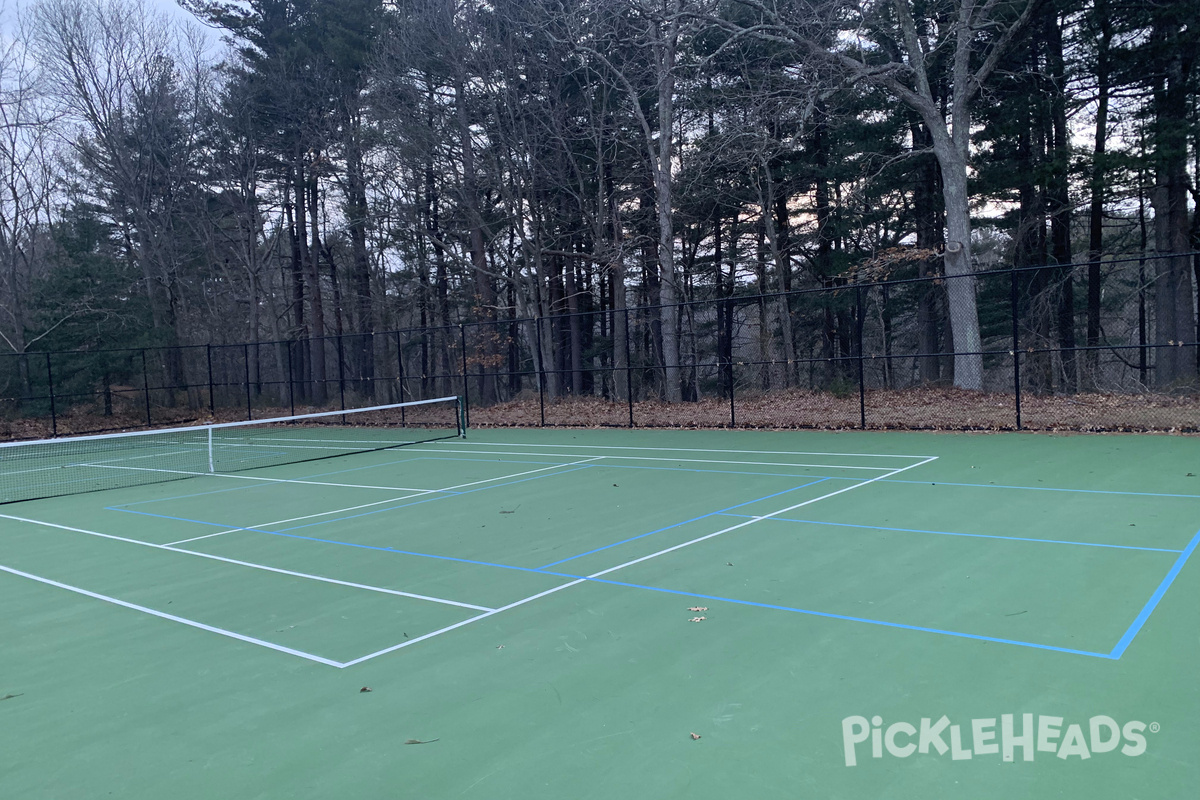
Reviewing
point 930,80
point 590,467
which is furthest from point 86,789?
point 930,80

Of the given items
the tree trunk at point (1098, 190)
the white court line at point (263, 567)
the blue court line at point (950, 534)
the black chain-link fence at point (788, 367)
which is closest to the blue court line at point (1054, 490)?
the blue court line at point (950, 534)

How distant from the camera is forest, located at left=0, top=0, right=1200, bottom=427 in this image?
60.6ft

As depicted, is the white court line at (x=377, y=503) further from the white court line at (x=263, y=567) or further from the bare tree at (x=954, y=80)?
the bare tree at (x=954, y=80)

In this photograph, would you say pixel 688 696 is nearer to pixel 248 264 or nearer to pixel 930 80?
pixel 930 80

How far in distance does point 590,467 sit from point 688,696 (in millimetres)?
8262

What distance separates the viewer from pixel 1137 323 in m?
22.2

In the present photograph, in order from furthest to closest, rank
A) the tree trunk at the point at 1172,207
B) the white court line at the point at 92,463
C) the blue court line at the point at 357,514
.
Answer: the tree trunk at the point at 1172,207
the white court line at the point at 92,463
the blue court line at the point at 357,514

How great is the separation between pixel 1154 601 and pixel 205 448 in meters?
19.2

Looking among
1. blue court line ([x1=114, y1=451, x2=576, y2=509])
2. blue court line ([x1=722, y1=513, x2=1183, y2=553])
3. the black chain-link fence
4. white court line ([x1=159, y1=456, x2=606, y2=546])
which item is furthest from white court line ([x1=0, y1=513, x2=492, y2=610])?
the black chain-link fence

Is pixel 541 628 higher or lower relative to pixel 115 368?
lower

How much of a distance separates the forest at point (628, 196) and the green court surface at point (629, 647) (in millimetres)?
9568

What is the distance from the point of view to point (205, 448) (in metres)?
19.2

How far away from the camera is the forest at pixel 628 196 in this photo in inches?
728

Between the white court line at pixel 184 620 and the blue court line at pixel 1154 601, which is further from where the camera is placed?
the white court line at pixel 184 620
